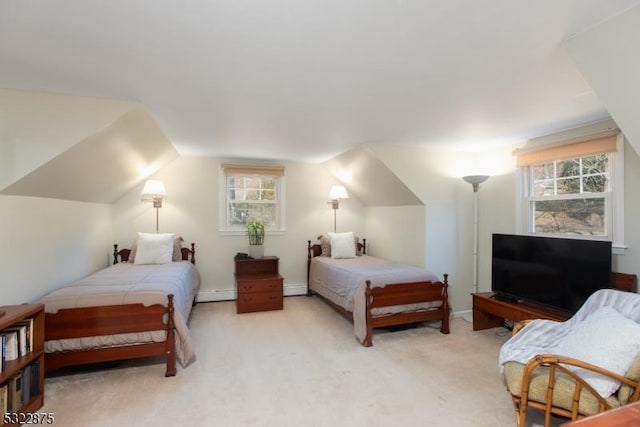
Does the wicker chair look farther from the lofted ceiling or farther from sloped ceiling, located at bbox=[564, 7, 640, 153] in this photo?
the lofted ceiling

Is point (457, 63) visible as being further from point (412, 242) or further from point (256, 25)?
point (412, 242)

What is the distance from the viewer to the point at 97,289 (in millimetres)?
2631

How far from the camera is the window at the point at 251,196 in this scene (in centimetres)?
485

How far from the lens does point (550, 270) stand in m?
2.86

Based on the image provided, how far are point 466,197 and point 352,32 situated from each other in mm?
3272

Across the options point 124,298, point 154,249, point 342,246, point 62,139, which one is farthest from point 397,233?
point 62,139

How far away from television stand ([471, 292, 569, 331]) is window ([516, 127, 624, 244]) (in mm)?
836

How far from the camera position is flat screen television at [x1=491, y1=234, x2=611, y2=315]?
2514 mm

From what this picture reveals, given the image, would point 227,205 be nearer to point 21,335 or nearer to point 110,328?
point 110,328

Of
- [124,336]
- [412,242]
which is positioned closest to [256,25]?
[124,336]

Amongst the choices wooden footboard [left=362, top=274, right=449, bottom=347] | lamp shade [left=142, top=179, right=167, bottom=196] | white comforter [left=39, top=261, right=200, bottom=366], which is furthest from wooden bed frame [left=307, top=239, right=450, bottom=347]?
lamp shade [left=142, top=179, right=167, bottom=196]

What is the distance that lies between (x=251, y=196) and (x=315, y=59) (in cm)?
350

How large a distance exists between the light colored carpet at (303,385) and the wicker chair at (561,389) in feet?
1.19

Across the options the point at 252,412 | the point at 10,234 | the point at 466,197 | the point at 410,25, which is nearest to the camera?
the point at 410,25
